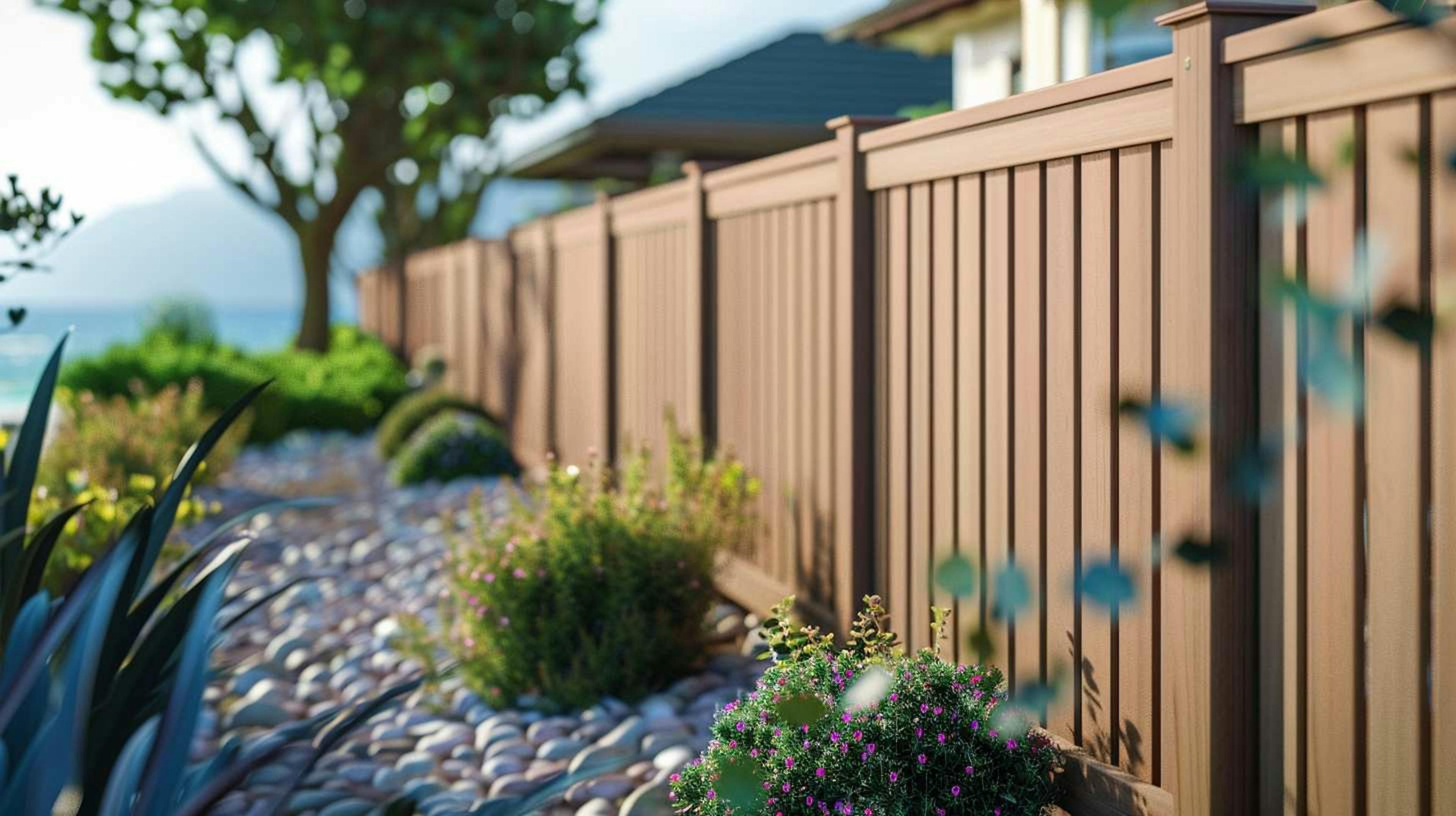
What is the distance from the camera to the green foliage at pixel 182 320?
22.4 meters

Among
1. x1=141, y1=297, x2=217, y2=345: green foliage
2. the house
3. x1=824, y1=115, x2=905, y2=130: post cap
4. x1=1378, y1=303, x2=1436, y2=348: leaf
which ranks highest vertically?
the house

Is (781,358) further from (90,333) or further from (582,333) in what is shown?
(90,333)

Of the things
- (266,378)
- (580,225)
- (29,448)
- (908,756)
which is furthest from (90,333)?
(908,756)

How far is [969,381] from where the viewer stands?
12.5ft

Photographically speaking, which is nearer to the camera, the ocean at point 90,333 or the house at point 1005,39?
the house at point 1005,39

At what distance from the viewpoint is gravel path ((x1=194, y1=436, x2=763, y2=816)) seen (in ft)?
13.3

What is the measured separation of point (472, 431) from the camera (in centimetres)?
1025

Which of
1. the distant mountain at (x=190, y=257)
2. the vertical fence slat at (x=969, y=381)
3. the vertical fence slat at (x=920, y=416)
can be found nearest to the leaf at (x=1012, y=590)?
the vertical fence slat at (x=969, y=381)

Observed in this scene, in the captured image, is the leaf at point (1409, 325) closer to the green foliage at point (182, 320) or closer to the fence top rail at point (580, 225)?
the fence top rail at point (580, 225)

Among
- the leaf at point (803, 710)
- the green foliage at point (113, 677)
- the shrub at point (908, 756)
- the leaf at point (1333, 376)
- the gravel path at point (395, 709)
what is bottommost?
the gravel path at point (395, 709)

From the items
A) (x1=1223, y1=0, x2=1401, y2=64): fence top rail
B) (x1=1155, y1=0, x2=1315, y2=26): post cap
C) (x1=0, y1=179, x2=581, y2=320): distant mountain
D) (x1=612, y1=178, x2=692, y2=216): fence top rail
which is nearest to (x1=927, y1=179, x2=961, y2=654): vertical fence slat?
(x1=1155, y1=0, x2=1315, y2=26): post cap

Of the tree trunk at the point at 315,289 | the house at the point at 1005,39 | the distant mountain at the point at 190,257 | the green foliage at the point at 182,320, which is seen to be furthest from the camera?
the distant mountain at the point at 190,257

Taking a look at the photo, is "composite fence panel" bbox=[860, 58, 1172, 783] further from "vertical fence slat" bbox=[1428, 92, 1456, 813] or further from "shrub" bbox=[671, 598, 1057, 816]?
"vertical fence slat" bbox=[1428, 92, 1456, 813]

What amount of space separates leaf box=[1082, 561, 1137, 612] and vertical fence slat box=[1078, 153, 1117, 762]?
2.40m
